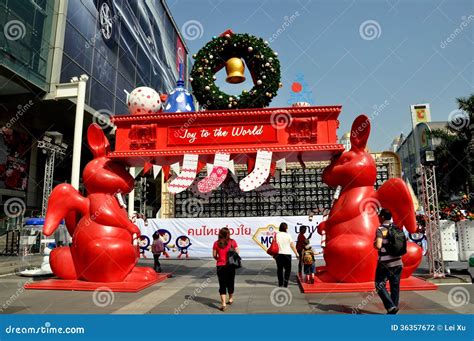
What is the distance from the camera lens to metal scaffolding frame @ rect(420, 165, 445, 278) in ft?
→ 28.9

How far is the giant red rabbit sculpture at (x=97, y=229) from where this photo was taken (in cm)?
723

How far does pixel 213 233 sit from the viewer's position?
14812mm

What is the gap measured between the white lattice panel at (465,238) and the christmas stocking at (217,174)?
7.03 meters

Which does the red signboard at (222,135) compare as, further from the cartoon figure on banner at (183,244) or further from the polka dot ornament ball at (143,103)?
the cartoon figure on banner at (183,244)

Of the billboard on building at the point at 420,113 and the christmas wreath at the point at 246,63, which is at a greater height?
the billboard on building at the point at 420,113

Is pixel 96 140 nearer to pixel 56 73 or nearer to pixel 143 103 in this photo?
pixel 143 103

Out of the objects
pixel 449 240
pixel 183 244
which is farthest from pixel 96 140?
pixel 449 240

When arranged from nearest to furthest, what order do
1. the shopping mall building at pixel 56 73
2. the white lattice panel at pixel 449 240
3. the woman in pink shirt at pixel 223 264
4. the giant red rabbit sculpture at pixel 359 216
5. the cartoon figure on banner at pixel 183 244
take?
the woman in pink shirt at pixel 223 264
the giant red rabbit sculpture at pixel 359 216
the white lattice panel at pixel 449 240
the cartoon figure on banner at pixel 183 244
the shopping mall building at pixel 56 73

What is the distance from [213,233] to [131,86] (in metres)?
14.3

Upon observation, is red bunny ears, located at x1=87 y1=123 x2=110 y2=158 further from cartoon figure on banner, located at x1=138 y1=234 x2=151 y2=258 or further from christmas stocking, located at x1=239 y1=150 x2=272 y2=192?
cartoon figure on banner, located at x1=138 y1=234 x2=151 y2=258

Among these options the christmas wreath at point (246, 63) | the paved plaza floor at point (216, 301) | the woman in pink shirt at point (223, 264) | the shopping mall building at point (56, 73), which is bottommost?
the paved plaza floor at point (216, 301)

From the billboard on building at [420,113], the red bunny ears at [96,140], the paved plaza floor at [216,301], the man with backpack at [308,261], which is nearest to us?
the paved plaza floor at [216,301]

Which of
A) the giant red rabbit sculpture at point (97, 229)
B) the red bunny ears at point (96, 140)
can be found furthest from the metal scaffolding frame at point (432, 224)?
the red bunny ears at point (96, 140)

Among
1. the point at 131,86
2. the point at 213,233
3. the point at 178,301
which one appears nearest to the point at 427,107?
the point at 131,86
